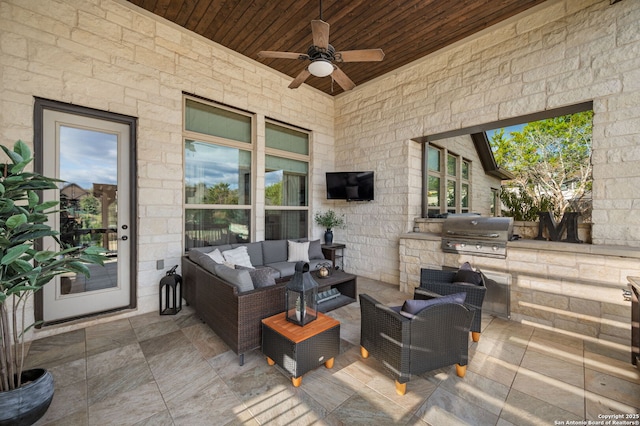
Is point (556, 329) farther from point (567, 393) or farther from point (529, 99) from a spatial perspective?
point (529, 99)

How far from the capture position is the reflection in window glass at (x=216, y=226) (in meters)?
3.74

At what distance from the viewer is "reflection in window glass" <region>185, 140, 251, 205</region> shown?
374 centimetres

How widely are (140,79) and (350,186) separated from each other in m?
3.49

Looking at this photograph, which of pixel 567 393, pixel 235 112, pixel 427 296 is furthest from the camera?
pixel 235 112

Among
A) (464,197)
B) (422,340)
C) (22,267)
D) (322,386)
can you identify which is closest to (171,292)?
(22,267)

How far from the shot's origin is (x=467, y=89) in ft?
12.1

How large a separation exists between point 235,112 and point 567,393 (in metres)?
4.93

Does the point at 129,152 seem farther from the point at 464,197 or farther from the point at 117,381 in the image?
the point at 464,197

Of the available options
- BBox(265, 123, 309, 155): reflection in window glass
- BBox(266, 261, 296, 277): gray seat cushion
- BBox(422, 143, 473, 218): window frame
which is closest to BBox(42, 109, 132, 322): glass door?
BBox(266, 261, 296, 277): gray seat cushion

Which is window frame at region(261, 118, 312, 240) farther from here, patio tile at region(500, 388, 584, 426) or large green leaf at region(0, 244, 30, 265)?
patio tile at region(500, 388, 584, 426)

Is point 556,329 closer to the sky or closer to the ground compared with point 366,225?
closer to the ground

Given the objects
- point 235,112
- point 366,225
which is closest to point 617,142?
point 366,225

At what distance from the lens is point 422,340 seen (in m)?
1.81

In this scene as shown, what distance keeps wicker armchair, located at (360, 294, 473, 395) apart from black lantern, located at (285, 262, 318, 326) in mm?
547
